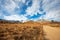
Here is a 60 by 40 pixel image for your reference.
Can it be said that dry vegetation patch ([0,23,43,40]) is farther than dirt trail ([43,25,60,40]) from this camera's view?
No

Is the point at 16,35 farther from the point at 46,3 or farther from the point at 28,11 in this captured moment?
the point at 46,3

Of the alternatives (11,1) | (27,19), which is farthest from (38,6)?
(11,1)

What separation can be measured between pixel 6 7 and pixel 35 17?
0.73 metres

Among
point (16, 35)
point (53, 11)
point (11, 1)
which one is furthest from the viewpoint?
point (53, 11)

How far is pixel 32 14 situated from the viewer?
304 cm

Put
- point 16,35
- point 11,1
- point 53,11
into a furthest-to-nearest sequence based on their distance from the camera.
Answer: point 53,11 → point 11,1 → point 16,35

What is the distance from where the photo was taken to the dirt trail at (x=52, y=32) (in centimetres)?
302

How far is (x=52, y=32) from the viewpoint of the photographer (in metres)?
3.10

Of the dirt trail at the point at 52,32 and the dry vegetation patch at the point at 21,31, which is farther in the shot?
the dirt trail at the point at 52,32

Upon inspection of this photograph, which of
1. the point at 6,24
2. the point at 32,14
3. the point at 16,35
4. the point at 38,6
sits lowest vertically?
the point at 16,35

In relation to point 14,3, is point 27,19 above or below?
below

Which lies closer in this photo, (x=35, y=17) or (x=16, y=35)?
(x=16, y=35)

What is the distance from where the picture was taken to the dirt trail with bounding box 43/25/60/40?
3.02 metres

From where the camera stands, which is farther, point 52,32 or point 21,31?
point 52,32
